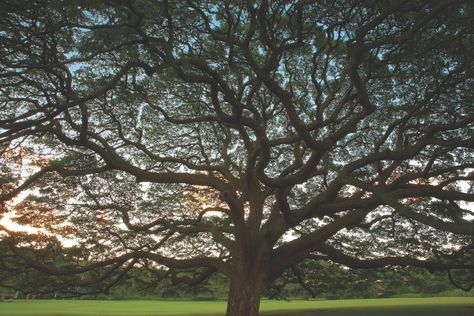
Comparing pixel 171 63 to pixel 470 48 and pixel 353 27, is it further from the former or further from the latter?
pixel 470 48

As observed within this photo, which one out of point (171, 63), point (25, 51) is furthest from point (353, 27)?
point (25, 51)

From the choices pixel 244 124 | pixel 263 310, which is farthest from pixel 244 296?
pixel 263 310

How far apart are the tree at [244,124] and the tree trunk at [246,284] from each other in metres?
0.04

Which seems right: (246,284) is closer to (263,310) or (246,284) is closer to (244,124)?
(244,124)

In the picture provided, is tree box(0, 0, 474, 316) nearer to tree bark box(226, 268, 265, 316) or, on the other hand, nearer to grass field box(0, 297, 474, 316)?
tree bark box(226, 268, 265, 316)

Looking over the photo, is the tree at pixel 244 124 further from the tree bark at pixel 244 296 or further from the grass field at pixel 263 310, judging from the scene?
the grass field at pixel 263 310

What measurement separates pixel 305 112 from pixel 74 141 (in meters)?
7.37

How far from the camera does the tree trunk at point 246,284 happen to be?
11047 millimetres

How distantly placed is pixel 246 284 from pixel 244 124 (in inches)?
187

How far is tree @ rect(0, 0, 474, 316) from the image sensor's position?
27.1 ft

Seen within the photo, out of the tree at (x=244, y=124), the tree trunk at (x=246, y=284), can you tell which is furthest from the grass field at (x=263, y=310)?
the tree trunk at (x=246, y=284)

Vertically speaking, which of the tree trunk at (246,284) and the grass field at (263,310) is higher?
the tree trunk at (246,284)

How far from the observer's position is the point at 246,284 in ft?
37.5

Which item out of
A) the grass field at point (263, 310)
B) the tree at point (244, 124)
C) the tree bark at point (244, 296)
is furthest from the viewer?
the grass field at point (263, 310)
